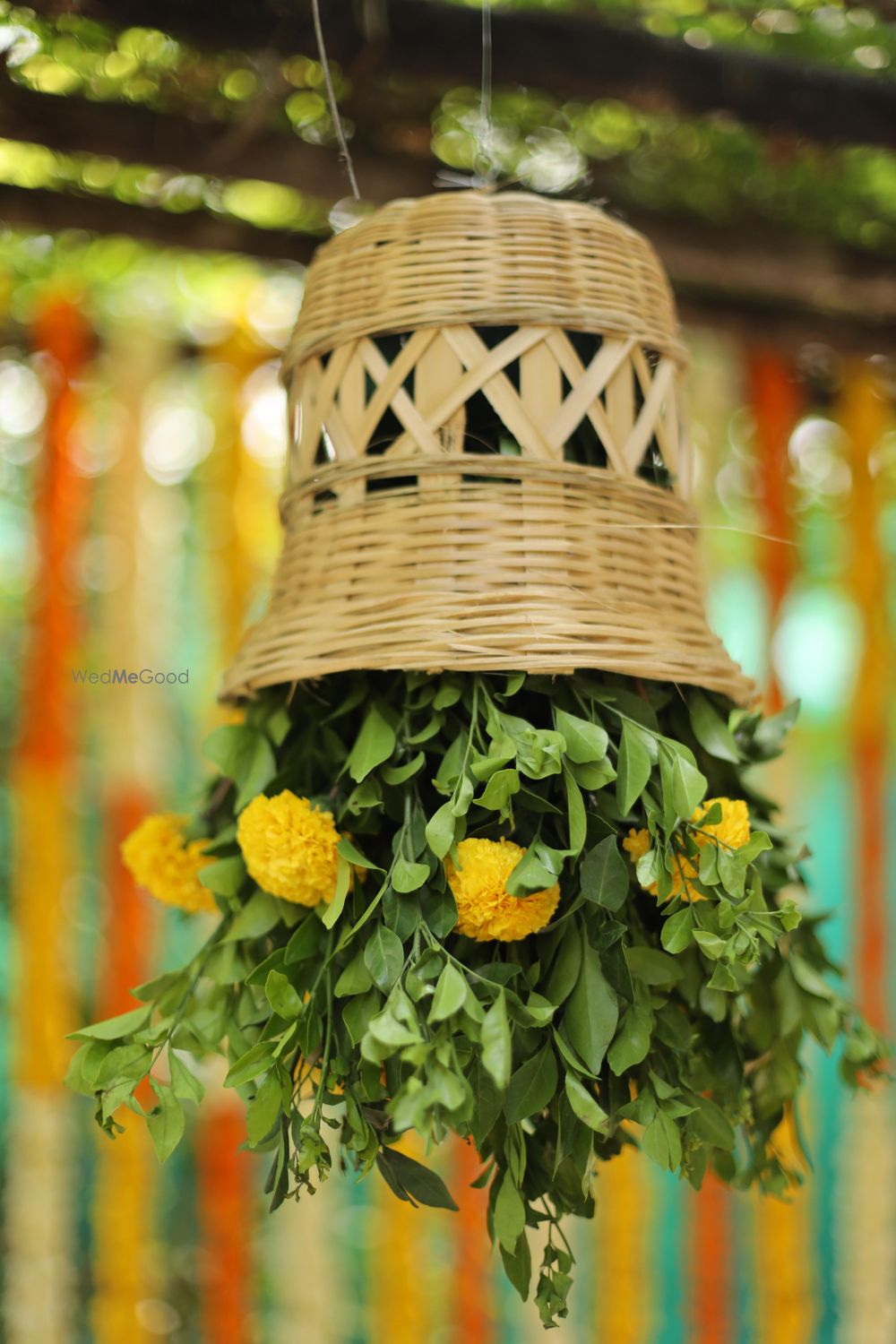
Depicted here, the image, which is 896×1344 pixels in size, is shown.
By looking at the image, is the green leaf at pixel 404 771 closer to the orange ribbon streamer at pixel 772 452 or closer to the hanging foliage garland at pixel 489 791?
the hanging foliage garland at pixel 489 791

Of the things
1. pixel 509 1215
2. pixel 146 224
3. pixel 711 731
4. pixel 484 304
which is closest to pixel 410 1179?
pixel 509 1215

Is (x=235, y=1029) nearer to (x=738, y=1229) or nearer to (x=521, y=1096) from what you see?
(x=521, y=1096)

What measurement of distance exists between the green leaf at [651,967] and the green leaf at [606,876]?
35 millimetres

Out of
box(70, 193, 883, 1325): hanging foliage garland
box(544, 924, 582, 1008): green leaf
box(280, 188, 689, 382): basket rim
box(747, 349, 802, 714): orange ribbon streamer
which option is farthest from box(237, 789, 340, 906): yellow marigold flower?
box(747, 349, 802, 714): orange ribbon streamer

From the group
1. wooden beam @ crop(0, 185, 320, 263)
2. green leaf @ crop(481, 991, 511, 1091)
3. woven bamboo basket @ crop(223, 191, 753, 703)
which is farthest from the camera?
wooden beam @ crop(0, 185, 320, 263)

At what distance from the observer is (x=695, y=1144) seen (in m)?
0.53

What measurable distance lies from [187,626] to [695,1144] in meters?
1.09

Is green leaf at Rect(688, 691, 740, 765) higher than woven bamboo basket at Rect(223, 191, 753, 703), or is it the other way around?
woven bamboo basket at Rect(223, 191, 753, 703)

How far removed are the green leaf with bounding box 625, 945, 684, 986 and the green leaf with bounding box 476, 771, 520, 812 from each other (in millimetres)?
96

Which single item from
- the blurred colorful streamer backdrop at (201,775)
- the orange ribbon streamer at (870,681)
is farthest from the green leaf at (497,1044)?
the orange ribbon streamer at (870,681)

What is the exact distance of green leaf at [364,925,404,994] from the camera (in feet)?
1.62

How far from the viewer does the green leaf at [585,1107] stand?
48 centimetres

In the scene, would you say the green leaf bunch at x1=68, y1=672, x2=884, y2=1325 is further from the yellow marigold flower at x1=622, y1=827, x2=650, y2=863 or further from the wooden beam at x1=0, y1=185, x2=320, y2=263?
the wooden beam at x1=0, y1=185, x2=320, y2=263

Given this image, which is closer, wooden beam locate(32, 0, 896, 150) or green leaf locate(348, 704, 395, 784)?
green leaf locate(348, 704, 395, 784)
